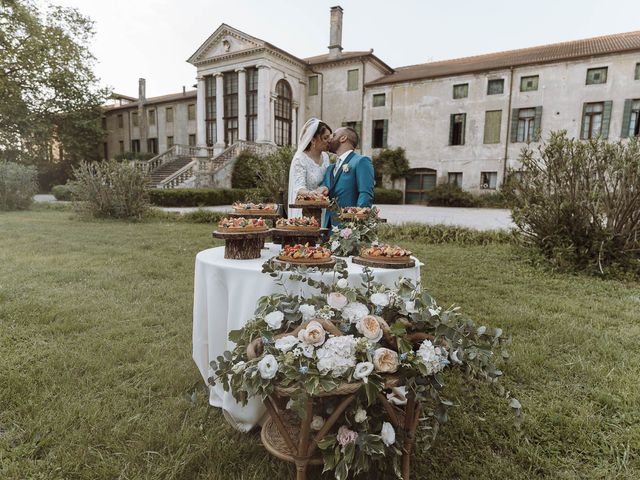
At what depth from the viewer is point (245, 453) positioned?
90.7 inches

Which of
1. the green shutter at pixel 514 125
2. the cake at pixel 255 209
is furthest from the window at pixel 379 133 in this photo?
the cake at pixel 255 209

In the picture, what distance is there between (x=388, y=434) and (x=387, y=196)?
78.0 feet

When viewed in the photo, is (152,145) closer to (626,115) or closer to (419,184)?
(419,184)

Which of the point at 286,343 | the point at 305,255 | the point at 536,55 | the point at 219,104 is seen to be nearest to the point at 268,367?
the point at 286,343

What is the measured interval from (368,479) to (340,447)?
1.99 ft

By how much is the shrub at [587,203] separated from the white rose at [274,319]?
243 inches

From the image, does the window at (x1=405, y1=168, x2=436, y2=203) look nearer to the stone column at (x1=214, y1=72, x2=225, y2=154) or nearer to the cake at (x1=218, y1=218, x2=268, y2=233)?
the stone column at (x1=214, y1=72, x2=225, y2=154)

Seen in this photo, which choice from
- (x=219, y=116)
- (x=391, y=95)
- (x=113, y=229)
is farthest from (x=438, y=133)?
(x=113, y=229)

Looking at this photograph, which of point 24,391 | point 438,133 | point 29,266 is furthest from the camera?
point 438,133

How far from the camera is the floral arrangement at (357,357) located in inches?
60.6

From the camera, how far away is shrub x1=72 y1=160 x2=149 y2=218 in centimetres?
1309

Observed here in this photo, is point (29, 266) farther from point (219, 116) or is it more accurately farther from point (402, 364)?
point (219, 116)

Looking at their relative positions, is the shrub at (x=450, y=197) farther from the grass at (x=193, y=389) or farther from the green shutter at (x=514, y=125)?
the grass at (x=193, y=389)

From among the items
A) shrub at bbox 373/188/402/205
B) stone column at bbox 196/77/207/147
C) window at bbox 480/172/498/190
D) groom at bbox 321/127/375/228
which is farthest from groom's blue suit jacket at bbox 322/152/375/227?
stone column at bbox 196/77/207/147
